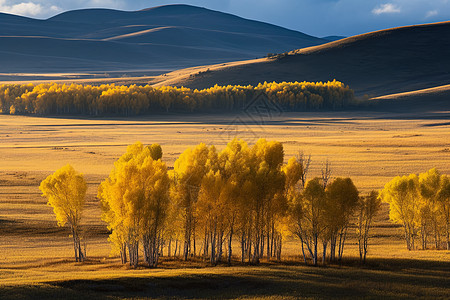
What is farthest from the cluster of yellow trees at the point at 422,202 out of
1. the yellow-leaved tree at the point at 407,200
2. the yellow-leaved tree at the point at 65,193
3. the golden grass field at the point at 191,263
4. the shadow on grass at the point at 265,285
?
the yellow-leaved tree at the point at 65,193

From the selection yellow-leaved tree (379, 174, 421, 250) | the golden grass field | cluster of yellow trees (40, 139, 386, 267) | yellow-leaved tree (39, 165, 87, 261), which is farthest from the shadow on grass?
yellow-leaved tree (39, 165, 87, 261)

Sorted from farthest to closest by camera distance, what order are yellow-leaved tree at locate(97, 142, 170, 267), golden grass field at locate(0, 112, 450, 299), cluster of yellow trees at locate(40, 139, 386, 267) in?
1. cluster of yellow trees at locate(40, 139, 386, 267)
2. yellow-leaved tree at locate(97, 142, 170, 267)
3. golden grass field at locate(0, 112, 450, 299)

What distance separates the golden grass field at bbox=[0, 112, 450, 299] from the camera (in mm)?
39281

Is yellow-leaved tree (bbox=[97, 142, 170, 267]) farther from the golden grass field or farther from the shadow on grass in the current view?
the shadow on grass

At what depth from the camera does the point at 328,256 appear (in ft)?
183

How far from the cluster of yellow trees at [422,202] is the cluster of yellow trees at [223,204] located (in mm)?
9042

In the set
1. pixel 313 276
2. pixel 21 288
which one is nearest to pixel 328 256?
pixel 313 276

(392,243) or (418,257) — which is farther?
(392,243)

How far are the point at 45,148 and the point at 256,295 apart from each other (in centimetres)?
10204

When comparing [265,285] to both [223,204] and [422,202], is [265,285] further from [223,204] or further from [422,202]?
[422,202]

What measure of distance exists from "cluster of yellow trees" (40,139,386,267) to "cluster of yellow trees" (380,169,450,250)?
9.04m

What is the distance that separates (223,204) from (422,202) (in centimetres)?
2500

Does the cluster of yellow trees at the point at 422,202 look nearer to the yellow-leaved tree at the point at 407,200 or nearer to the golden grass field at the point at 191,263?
the yellow-leaved tree at the point at 407,200

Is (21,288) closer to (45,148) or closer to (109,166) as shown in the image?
(109,166)
